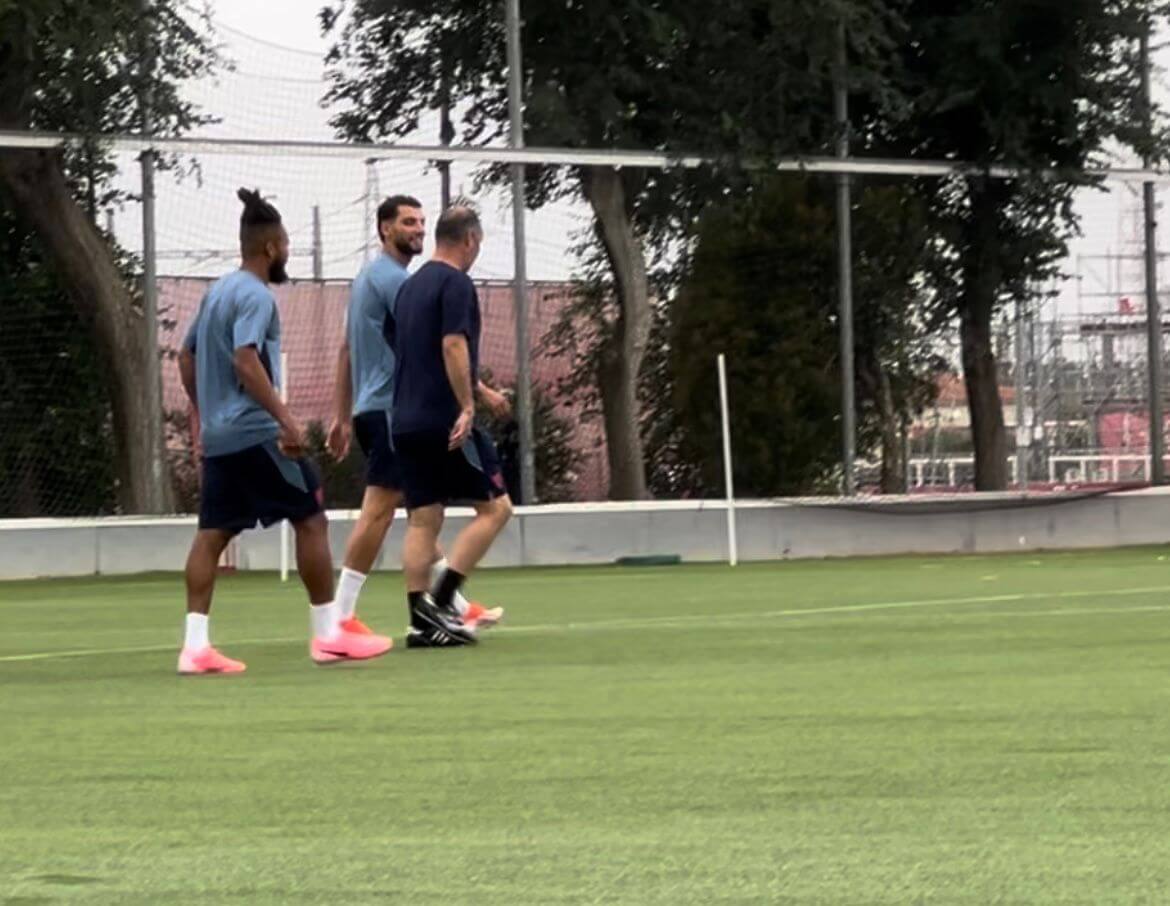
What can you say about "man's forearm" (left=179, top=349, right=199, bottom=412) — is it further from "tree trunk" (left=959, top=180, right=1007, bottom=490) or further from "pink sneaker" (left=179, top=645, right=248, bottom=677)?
"tree trunk" (left=959, top=180, right=1007, bottom=490)

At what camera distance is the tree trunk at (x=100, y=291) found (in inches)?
A: 1005

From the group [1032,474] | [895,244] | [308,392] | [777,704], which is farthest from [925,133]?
[777,704]

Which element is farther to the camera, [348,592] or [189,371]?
[348,592]

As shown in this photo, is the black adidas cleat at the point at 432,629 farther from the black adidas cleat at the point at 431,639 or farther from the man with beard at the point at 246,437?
the man with beard at the point at 246,437

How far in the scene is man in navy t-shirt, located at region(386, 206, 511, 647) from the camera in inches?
518

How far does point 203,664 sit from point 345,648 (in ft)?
2.08

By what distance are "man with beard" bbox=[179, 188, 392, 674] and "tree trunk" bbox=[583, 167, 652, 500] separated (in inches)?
600

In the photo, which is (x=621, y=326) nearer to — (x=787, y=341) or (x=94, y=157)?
(x=787, y=341)

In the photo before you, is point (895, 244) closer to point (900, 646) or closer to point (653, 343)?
point (653, 343)

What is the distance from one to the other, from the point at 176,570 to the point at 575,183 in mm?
4706

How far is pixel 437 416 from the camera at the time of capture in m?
13.2

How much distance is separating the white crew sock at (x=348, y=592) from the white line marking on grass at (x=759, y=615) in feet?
4.07

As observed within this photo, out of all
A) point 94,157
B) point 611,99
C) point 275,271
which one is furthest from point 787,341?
point 275,271

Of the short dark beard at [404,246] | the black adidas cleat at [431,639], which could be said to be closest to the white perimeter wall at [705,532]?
the short dark beard at [404,246]
